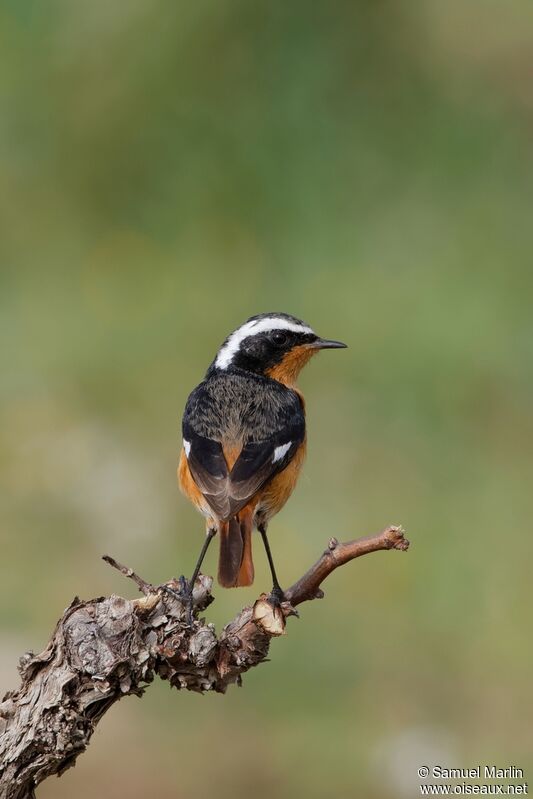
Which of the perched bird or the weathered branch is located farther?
the perched bird

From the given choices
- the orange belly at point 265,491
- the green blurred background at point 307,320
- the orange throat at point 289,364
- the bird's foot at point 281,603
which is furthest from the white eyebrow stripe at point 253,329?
the bird's foot at point 281,603

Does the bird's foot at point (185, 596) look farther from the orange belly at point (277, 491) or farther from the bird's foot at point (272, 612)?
the orange belly at point (277, 491)

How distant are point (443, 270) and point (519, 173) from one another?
4.75 feet

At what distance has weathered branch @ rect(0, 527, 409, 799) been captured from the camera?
176 inches

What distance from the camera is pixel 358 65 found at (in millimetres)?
13125

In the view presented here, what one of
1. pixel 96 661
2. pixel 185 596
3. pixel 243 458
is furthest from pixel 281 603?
pixel 243 458

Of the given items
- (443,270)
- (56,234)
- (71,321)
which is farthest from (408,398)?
(56,234)

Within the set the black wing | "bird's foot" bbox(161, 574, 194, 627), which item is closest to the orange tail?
the black wing

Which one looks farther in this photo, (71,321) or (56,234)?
(56,234)

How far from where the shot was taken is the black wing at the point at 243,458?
5449mm

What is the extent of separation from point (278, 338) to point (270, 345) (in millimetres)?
58

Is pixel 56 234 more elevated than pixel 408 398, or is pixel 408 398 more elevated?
pixel 56 234

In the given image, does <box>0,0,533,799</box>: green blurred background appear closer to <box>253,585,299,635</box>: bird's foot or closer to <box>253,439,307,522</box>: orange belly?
<box>253,439,307,522</box>: orange belly

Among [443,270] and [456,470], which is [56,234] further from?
[456,470]
